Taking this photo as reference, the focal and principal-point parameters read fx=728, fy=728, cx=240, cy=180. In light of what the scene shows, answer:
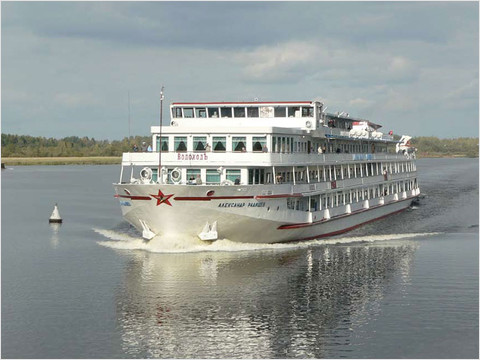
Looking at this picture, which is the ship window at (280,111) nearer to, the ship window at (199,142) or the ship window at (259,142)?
the ship window at (259,142)

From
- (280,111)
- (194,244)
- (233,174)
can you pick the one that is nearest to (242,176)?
(233,174)

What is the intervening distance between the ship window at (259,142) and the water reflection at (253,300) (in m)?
6.46

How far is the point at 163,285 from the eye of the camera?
3709cm

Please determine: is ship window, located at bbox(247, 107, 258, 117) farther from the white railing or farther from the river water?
the river water

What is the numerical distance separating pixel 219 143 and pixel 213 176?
2226 mm

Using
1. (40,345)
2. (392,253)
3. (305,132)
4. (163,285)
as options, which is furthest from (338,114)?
(40,345)

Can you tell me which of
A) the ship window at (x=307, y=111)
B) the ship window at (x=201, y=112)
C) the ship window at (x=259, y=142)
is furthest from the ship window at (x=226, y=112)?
the ship window at (x=259, y=142)

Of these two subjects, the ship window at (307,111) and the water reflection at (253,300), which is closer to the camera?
the water reflection at (253,300)

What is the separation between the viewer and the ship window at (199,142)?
4500 cm

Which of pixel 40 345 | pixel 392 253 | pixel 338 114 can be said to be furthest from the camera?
pixel 338 114

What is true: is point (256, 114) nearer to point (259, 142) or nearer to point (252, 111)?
point (252, 111)

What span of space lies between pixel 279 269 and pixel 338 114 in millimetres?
20176

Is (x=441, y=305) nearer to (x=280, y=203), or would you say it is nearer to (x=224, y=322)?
(x=224, y=322)

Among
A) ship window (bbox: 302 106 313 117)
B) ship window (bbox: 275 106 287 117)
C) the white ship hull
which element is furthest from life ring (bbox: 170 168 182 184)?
ship window (bbox: 302 106 313 117)
